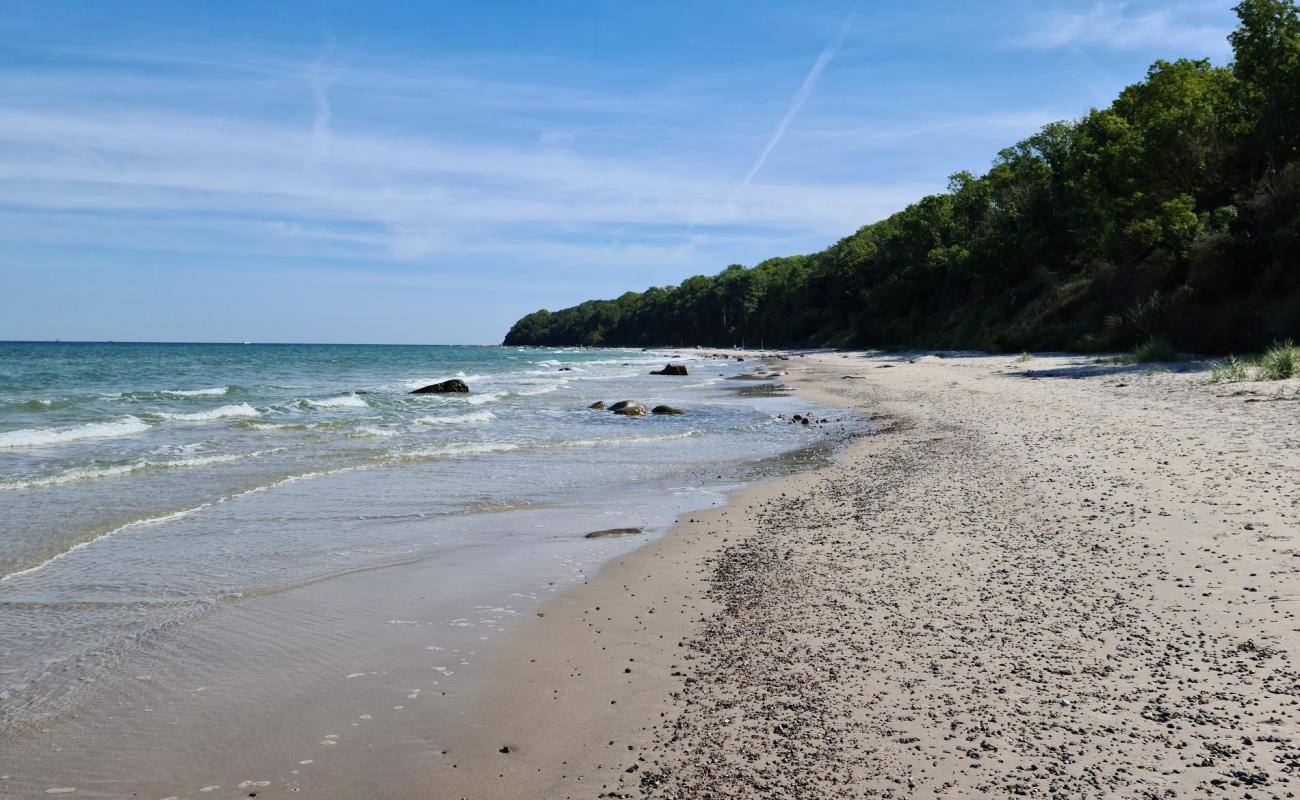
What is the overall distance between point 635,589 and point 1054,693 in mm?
3219

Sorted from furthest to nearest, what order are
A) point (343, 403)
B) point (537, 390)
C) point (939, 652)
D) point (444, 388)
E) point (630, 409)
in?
point (537, 390), point (444, 388), point (343, 403), point (630, 409), point (939, 652)

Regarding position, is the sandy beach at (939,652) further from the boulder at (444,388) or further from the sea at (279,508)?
the boulder at (444,388)

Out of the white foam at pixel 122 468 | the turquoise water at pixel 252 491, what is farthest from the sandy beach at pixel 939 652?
the white foam at pixel 122 468

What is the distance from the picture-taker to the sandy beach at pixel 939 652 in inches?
132

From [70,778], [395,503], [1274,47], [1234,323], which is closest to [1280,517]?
[70,778]

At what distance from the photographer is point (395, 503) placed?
33.6ft

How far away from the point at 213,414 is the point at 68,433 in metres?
5.38

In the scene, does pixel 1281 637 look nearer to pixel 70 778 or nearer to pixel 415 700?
pixel 415 700

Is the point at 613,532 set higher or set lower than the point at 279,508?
lower

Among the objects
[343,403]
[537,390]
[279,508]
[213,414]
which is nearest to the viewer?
[279,508]

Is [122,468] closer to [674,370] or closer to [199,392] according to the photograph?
[199,392]

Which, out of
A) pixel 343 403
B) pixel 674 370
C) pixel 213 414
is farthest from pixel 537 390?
pixel 213 414

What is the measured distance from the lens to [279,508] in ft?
32.4

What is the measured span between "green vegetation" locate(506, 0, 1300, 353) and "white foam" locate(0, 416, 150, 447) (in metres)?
23.8
